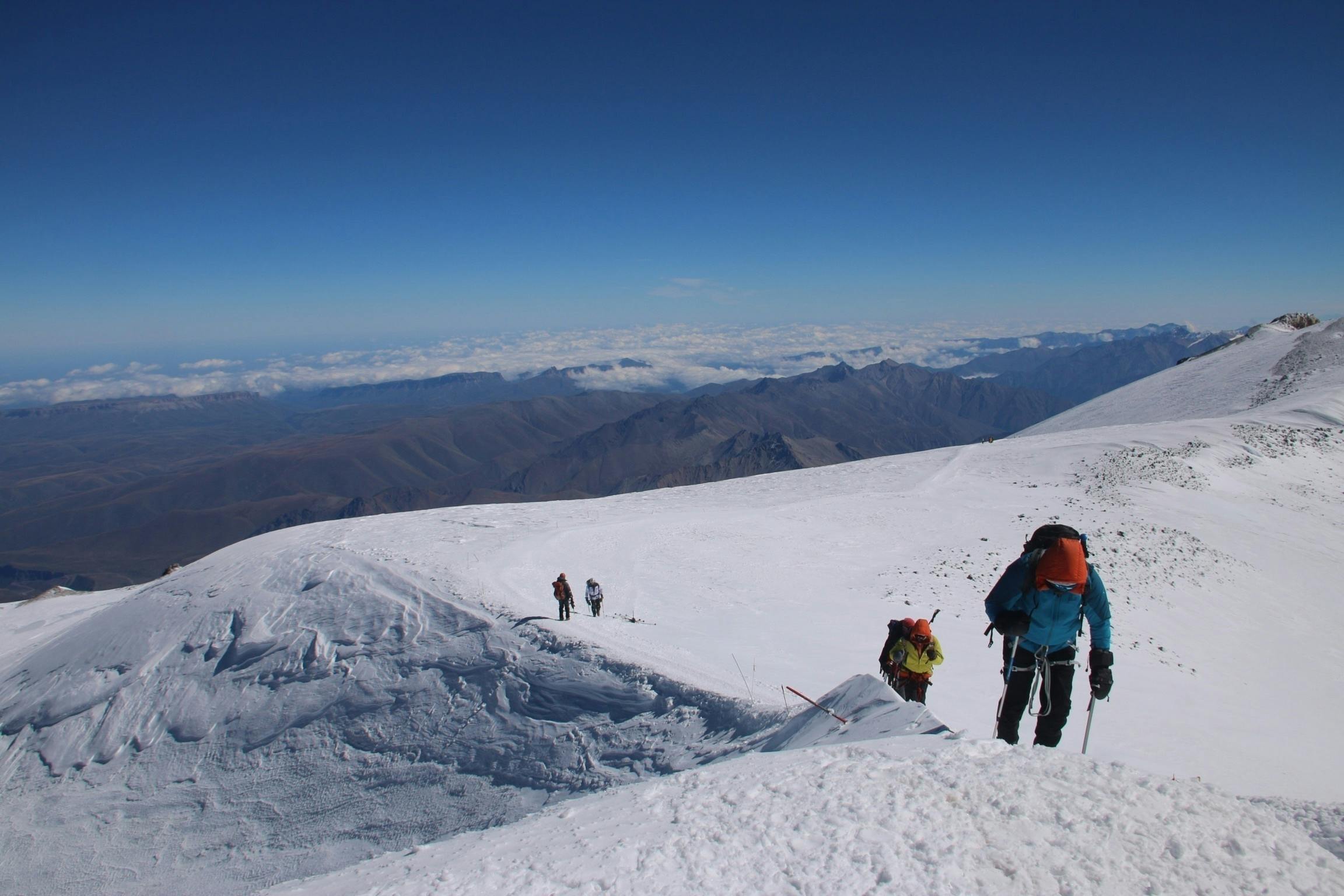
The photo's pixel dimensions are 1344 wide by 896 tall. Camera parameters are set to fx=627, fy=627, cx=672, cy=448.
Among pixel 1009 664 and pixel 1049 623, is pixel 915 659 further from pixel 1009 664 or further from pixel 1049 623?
pixel 1049 623

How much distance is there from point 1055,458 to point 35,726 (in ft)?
149

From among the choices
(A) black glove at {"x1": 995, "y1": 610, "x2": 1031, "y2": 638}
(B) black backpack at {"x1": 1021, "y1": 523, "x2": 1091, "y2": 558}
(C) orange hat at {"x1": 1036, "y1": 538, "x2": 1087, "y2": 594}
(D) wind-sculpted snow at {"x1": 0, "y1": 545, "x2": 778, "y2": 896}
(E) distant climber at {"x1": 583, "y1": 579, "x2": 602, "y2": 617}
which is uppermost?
(B) black backpack at {"x1": 1021, "y1": 523, "x2": 1091, "y2": 558}

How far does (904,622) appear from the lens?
1014cm

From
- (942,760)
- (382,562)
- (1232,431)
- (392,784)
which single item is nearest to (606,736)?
(392,784)

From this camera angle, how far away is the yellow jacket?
9789 mm

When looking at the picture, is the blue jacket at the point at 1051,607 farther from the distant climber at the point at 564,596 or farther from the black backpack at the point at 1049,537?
the distant climber at the point at 564,596

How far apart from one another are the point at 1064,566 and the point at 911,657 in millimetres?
3648

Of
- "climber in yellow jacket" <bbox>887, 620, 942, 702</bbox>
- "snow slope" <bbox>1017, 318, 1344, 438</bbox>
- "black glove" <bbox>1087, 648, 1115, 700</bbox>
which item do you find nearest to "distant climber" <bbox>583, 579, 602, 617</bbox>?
"climber in yellow jacket" <bbox>887, 620, 942, 702</bbox>

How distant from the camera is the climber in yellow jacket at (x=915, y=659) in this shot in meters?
9.80

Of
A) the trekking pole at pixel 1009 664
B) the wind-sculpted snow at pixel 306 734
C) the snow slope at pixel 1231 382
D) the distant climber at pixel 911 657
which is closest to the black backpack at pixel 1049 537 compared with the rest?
the trekking pole at pixel 1009 664

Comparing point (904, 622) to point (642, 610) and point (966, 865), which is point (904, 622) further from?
point (642, 610)

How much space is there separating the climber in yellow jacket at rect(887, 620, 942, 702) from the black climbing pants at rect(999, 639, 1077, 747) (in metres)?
1.99

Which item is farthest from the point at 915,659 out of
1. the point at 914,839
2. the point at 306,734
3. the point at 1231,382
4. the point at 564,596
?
the point at 1231,382

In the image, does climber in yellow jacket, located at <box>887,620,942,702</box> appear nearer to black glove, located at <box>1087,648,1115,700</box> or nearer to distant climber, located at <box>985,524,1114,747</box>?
distant climber, located at <box>985,524,1114,747</box>
